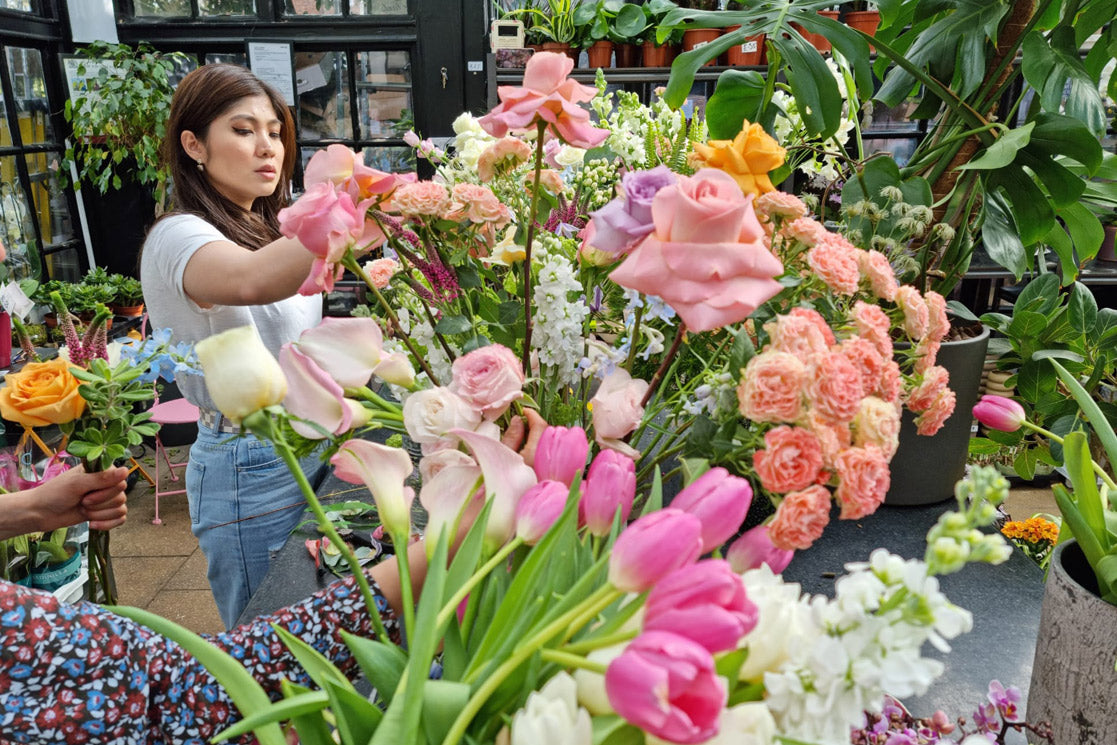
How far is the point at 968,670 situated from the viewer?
2.91 ft

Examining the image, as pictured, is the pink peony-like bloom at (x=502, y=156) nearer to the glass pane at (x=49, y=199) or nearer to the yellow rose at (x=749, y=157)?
the yellow rose at (x=749, y=157)

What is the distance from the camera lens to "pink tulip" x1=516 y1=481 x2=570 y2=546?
487 millimetres

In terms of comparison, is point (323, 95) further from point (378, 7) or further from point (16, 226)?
point (16, 226)

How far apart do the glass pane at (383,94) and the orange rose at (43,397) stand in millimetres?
3027

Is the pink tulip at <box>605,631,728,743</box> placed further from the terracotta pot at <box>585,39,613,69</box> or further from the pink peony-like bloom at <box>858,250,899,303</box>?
the terracotta pot at <box>585,39,613,69</box>

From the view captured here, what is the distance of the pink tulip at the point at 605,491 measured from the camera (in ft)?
1.63

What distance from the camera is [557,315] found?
75cm

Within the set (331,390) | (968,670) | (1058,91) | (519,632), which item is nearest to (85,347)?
(331,390)

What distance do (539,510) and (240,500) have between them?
1268 millimetres

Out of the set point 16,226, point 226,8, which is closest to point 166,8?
point 226,8

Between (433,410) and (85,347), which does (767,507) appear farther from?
(85,347)

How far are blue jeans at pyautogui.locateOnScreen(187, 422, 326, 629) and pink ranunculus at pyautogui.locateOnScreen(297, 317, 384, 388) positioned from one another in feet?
3.33

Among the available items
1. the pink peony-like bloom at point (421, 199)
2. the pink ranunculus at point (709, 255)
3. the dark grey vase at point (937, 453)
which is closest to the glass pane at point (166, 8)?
the pink peony-like bloom at point (421, 199)

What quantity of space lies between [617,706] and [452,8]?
356cm
